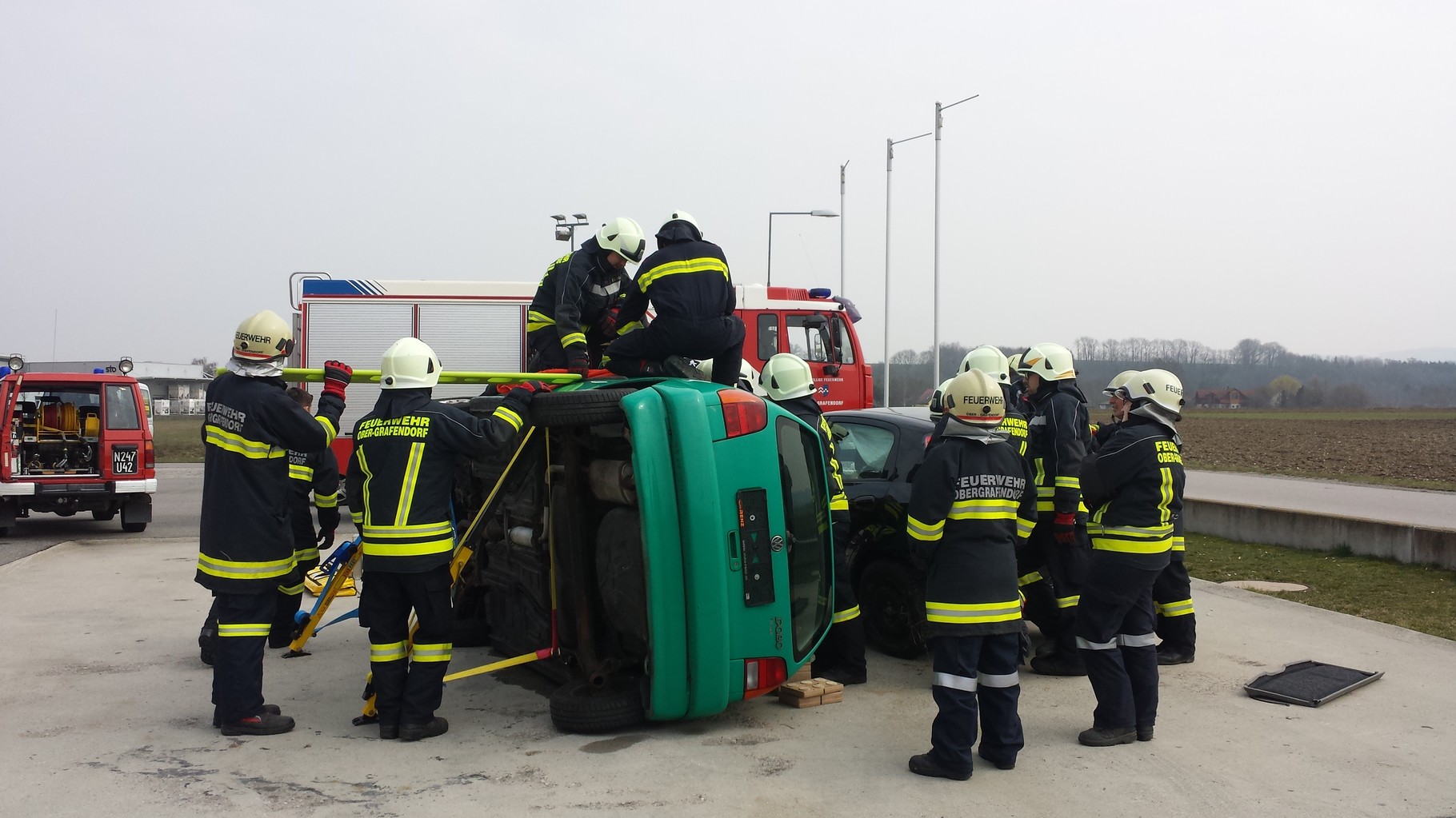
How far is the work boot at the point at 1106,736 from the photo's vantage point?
5.26 metres

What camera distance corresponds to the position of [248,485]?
5441 millimetres

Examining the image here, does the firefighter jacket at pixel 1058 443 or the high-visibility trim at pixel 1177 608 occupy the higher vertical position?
the firefighter jacket at pixel 1058 443

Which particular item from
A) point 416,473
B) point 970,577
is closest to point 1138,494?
point 970,577

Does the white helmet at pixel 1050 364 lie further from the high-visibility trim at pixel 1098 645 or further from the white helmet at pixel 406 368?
the white helmet at pixel 406 368

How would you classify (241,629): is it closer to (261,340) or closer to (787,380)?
(261,340)

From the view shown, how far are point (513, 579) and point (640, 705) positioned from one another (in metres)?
1.24

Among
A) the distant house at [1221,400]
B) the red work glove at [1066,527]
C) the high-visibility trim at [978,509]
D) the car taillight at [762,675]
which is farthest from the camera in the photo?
the distant house at [1221,400]

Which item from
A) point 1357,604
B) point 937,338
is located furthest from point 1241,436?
point 1357,604

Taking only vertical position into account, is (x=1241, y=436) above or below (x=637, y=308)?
below

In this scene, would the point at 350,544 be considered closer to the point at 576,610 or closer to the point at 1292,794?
the point at 576,610

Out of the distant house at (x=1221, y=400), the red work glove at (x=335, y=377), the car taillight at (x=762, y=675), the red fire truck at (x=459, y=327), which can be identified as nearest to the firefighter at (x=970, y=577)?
the car taillight at (x=762, y=675)

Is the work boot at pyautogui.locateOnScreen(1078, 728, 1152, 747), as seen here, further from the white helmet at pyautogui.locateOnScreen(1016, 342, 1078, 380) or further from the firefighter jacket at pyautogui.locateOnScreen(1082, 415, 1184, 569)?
the white helmet at pyautogui.locateOnScreen(1016, 342, 1078, 380)

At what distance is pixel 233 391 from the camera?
5.48 m

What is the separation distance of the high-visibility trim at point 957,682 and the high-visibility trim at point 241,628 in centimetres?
344
